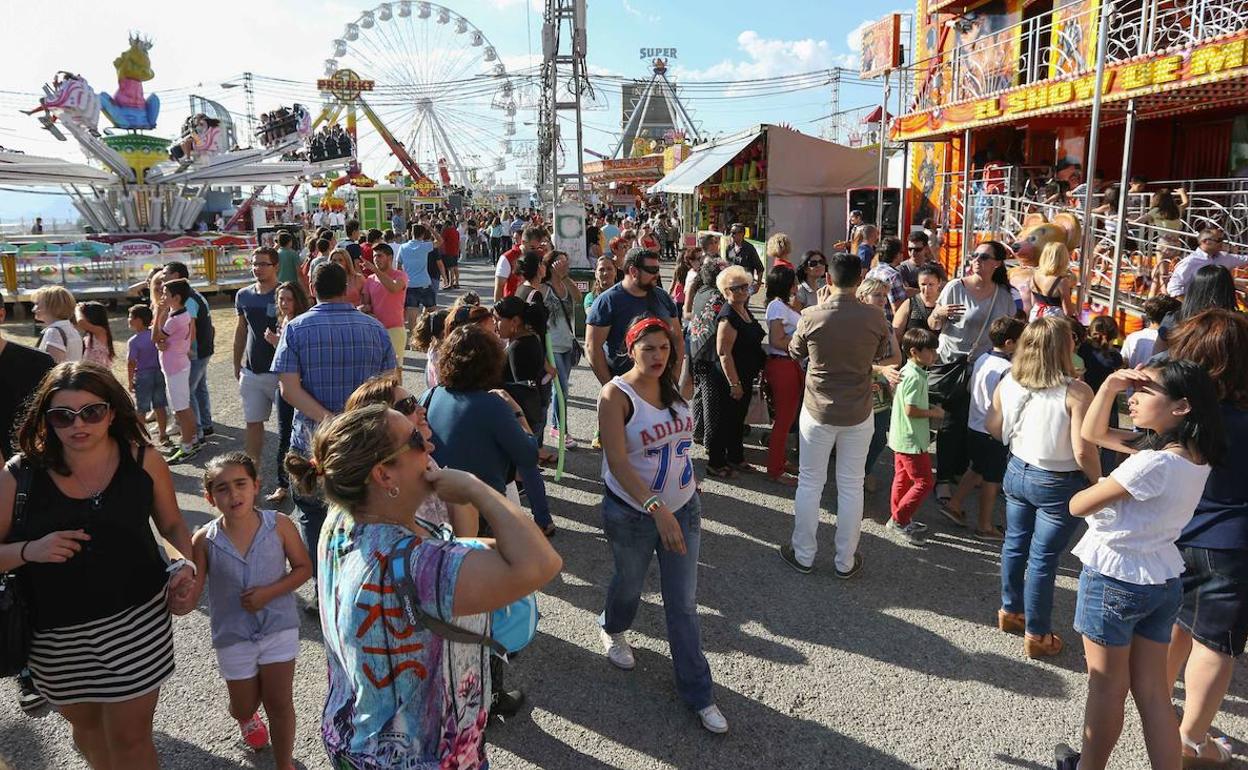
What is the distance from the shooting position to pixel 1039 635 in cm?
361

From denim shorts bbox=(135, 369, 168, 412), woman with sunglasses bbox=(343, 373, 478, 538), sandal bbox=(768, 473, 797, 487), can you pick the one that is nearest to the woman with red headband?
woman with sunglasses bbox=(343, 373, 478, 538)

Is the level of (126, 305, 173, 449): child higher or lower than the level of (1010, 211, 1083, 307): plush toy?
lower

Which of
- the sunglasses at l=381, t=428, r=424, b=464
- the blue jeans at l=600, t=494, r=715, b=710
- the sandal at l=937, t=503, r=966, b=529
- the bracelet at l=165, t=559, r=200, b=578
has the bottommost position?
the sandal at l=937, t=503, r=966, b=529

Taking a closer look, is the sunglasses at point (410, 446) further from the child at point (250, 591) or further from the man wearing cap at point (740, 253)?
the man wearing cap at point (740, 253)

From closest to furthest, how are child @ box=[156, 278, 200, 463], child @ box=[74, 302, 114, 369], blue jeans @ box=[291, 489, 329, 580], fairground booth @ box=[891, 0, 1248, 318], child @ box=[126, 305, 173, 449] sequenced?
blue jeans @ box=[291, 489, 329, 580] < child @ box=[74, 302, 114, 369] < child @ box=[156, 278, 200, 463] < child @ box=[126, 305, 173, 449] < fairground booth @ box=[891, 0, 1248, 318]

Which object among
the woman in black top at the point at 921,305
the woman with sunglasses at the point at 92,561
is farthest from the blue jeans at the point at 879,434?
the woman with sunglasses at the point at 92,561

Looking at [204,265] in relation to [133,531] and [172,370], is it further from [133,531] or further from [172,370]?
[133,531]

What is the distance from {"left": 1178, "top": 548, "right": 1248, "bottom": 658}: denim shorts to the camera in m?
2.71

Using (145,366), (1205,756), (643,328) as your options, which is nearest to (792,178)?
(145,366)

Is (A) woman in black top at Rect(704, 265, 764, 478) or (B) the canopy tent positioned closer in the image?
(A) woman in black top at Rect(704, 265, 764, 478)

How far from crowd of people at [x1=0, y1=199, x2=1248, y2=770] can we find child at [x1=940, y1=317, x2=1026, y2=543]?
0.02 meters

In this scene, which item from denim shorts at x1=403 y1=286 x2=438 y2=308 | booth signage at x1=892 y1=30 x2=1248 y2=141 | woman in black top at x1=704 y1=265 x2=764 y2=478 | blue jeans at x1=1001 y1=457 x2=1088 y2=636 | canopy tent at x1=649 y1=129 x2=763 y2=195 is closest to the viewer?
blue jeans at x1=1001 y1=457 x2=1088 y2=636

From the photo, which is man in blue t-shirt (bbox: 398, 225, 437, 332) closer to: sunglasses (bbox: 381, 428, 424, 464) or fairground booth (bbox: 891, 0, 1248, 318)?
fairground booth (bbox: 891, 0, 1248, 318)

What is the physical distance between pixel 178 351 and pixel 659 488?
4.95 meters
